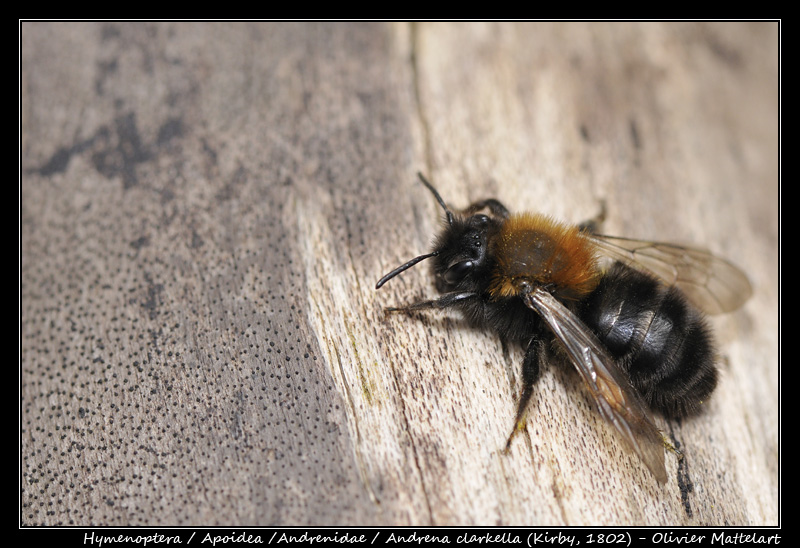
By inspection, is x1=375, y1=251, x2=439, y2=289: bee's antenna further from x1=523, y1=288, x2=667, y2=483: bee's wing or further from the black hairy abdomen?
the black hairy abdomen

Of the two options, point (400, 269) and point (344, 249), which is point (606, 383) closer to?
point (400, 269)

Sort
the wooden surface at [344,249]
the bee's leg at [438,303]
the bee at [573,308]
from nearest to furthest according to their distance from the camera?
the wooden surface at [344,249]
the bee at [573,308]
the bee's leg at [438,303]

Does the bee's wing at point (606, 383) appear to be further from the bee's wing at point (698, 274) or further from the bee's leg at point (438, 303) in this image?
the bee's wing at point (698, 274)

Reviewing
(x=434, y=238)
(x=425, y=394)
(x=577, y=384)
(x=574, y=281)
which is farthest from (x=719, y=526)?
→ (x=434, y=238)

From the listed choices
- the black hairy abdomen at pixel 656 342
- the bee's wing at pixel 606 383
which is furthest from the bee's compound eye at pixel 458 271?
the black hairy abdomen at pixel 656 342

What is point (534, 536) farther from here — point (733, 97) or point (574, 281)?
point (733, 97)

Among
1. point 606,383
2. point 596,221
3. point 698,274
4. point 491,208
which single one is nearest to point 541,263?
point 491,208

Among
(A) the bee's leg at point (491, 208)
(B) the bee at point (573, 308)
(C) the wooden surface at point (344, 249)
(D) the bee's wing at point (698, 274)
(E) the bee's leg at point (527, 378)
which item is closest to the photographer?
(C) the wooden surface at point (344, 249)
